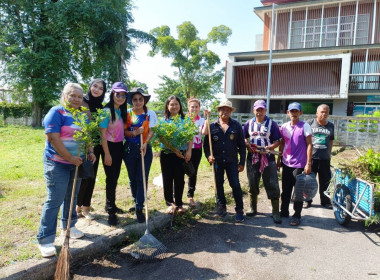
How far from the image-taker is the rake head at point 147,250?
3.35 metres

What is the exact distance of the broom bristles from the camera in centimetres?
284

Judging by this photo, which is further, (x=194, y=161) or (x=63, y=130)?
(x=194, y=161)

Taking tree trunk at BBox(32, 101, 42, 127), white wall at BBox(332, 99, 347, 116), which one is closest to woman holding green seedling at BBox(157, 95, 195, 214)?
white wall at BBox(332, 99, 347, 116)

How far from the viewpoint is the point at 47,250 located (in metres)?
3.06

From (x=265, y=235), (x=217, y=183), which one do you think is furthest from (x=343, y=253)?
(x=217, y=183)

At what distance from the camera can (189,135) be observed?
14.1 feet

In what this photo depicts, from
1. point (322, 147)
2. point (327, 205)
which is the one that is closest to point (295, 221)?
point (327, 205)

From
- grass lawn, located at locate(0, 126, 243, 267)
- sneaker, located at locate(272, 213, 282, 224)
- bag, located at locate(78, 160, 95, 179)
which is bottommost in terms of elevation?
sneaker, located at locate(272, 213, 282, 224)

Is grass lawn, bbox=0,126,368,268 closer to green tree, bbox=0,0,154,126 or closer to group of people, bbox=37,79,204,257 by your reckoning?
group of people, bbox=37,79,204,257

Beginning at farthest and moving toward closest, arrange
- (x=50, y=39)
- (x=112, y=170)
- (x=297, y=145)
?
(x=50, y=39) < (x=297, y=145) < (x=112, y=170)

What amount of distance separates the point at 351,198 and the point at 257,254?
1.93 metres

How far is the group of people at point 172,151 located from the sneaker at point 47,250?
37 millimetres

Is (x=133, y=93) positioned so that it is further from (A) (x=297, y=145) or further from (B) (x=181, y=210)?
(A) (x=297, y=145)

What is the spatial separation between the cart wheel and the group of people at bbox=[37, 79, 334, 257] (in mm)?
640
